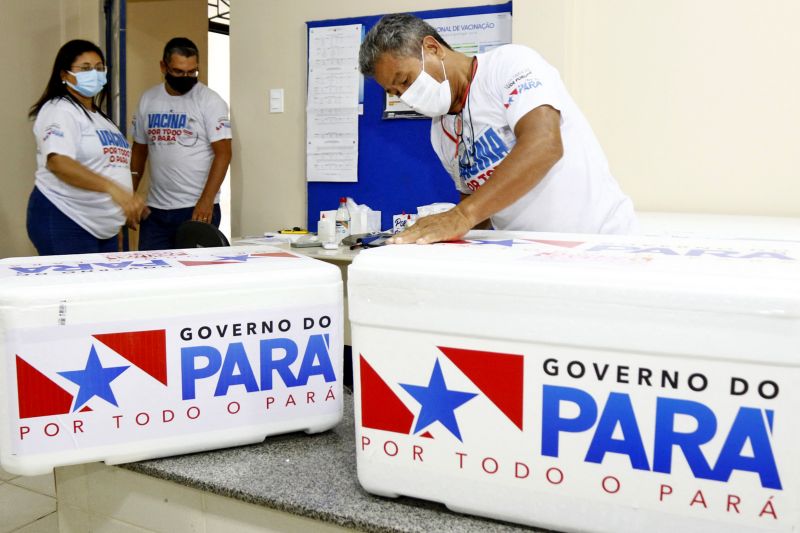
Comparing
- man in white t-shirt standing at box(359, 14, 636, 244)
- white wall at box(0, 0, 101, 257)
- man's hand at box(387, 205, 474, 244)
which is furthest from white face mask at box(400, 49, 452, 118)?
white wall at box(0, 0, 101, 257)

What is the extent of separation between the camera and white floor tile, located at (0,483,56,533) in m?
1.98

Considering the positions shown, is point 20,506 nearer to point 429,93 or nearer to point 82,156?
point 82,156

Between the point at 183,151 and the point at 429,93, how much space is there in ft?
7.07

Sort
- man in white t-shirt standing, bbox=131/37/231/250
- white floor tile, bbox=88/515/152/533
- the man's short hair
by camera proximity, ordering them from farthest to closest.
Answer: man in white t-shirt standing, bbox=131/37/231/250, the man's short hair, white floor tile, bbox=88/515/152/533

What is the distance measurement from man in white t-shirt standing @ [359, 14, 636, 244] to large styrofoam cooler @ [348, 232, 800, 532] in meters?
0.60

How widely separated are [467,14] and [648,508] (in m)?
2.76

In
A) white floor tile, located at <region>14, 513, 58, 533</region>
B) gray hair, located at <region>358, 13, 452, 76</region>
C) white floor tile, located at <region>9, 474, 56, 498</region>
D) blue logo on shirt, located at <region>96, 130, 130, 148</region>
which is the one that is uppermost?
gray hair, located at <region>358, 13, 452, 76</region>

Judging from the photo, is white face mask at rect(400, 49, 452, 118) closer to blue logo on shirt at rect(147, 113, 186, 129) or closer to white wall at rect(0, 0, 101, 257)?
blue logo on shirt at rect(147, 113, 186, 129)

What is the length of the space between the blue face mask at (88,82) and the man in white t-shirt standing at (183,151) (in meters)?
0.76

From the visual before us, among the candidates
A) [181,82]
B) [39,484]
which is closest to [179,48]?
[181,82]

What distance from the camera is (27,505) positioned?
2090 millimetres

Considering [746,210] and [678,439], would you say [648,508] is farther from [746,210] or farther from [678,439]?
[746,210]

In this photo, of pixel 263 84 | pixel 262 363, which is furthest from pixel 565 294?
pixel 263 84

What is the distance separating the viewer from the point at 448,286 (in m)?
0.66
